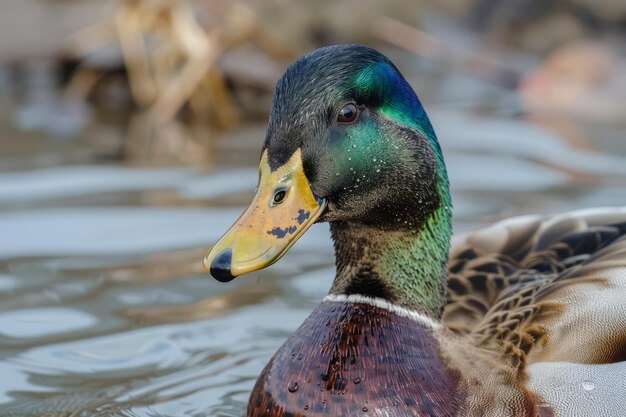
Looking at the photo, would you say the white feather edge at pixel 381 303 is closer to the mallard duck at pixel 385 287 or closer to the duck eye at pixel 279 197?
the mallard duck at pixel 385 287

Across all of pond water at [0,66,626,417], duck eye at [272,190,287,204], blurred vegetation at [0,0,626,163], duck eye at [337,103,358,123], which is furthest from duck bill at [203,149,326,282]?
blurred vegetation at [0,0,626,163]

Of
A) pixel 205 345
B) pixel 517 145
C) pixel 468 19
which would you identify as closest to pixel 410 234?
pixel 205 345

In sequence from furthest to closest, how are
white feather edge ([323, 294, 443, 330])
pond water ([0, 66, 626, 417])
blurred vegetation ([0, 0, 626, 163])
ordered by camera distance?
blurred vegetation ([0, 0, 626, 163])
pond water ([0, 66, 626, 417])
white feather edge ([323, 294, 443, 330])

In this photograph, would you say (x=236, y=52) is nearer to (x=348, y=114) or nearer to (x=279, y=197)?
(x=348, y=114)

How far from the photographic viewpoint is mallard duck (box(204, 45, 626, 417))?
314cm

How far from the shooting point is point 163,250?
18.7 feet

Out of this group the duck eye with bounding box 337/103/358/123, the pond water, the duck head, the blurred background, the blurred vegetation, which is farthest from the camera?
the blurred vegetation

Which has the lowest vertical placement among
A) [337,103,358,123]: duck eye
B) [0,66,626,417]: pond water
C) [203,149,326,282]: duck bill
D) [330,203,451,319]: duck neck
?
[0,66,626,417]: pond water

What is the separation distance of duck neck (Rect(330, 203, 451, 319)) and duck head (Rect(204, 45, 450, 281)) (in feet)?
0.12

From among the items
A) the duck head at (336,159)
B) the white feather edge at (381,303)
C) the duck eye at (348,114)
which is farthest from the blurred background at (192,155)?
the duck eye at (348,114)

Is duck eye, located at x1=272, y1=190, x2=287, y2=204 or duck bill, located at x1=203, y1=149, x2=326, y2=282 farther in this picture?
duck eye, located at x1=272, y1=190, x2=287, y2=204

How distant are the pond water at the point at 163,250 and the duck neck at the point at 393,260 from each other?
726mm

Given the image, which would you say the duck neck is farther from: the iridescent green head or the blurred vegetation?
the blurred vegetation

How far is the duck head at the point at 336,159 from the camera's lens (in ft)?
10.1
